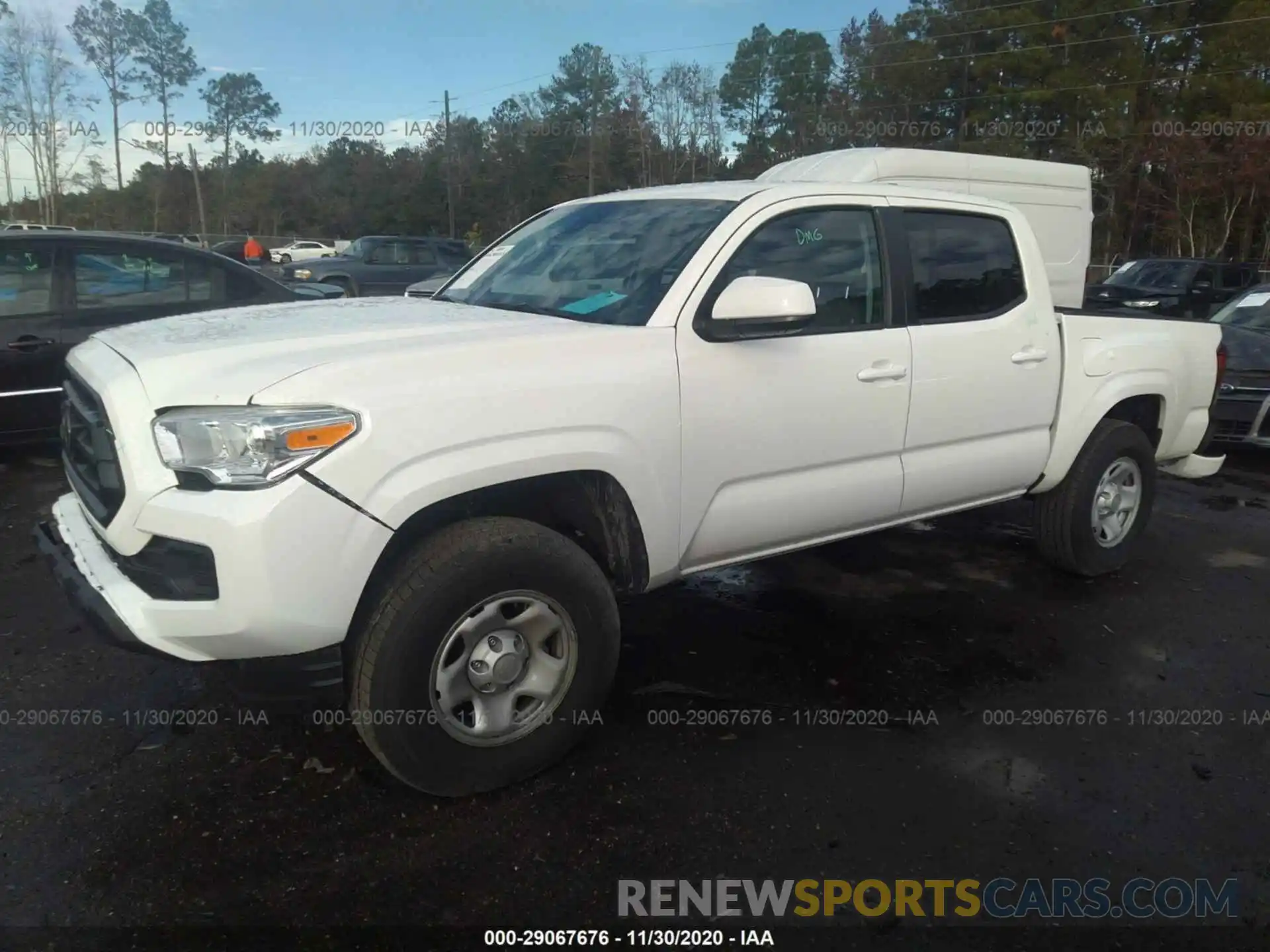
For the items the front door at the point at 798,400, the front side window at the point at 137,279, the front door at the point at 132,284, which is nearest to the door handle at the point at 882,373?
the front door at the point at 798,400

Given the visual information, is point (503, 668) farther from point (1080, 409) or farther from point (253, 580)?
point (1080, 409)

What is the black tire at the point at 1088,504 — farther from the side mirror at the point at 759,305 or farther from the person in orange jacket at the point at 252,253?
the person in orange jacket at the point at 252,253

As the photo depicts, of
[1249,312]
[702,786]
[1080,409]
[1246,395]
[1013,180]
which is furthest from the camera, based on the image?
[1249,312]

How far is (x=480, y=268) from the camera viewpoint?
425cm

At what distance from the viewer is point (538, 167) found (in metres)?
58.8

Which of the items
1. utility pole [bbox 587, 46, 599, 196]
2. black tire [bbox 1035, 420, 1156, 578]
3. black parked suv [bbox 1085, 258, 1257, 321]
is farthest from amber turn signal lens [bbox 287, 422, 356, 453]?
Answer: utility pole [bbox 587, 46, 599, 196]

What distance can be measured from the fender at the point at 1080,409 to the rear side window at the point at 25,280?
6.06 metres

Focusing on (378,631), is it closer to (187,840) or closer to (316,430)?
(316,430)

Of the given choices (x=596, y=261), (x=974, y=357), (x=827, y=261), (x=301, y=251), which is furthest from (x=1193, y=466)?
(x=301, y=251)

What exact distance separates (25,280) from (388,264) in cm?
1127

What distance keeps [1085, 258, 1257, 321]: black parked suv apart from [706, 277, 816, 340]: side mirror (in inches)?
534

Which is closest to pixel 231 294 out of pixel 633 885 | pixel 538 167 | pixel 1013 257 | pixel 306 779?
pixel 306 779

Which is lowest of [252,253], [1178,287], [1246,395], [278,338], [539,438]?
[1246,395]

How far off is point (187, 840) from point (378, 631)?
82 cm
